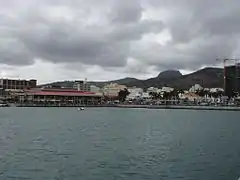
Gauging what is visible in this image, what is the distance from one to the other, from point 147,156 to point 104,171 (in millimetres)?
8090

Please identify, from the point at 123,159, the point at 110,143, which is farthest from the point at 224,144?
the point at 123,159

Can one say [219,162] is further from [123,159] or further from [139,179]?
[139,179]

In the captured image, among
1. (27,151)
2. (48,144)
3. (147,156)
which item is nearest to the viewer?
(147,156)

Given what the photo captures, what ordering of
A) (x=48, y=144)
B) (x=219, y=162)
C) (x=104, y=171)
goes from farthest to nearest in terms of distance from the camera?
(x=48, y=144) → (x=219, y=162) → (x=104, y=171)

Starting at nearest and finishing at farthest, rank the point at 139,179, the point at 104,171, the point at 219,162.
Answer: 1. the point at 139,179
2. the point at 104,171
3. the point at 219,162

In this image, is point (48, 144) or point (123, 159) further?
point (48, 144)

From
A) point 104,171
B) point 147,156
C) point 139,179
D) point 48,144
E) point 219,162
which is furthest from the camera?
point 48,144

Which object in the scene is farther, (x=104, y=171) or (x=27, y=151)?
(x=27, y=151)

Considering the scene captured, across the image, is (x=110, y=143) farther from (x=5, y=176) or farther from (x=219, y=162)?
(x=5, y=176)

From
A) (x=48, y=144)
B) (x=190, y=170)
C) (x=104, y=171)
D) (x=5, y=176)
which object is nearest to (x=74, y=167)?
(x=104, y=171)

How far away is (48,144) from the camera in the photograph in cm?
4534

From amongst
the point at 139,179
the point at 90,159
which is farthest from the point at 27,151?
the point at 139,179

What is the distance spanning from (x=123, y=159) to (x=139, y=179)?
7925 mm

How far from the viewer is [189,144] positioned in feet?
155
